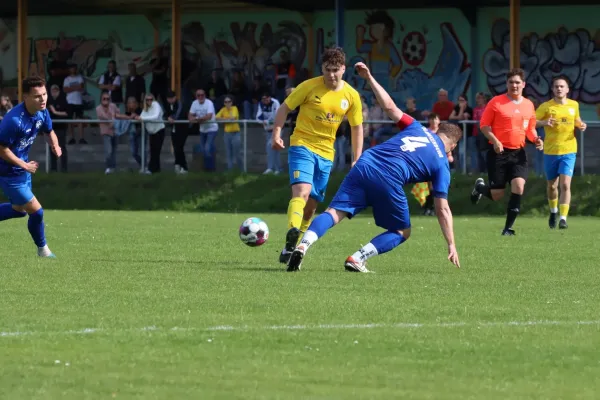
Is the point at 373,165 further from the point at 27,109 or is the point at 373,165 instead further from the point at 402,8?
the point at 402,8

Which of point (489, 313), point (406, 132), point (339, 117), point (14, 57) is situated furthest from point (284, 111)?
point (14, 57)

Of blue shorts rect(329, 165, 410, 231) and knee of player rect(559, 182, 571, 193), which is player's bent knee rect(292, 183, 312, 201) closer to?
blue shorts rect(329, 165, 410, 231)

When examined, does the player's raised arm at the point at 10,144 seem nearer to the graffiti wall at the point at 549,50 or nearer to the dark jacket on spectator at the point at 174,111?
the dark jacket on spectator at the point at 174,111

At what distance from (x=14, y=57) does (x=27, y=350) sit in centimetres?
3344

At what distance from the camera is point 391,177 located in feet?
41.8

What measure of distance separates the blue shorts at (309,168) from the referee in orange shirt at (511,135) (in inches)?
217

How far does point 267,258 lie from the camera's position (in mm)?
15047

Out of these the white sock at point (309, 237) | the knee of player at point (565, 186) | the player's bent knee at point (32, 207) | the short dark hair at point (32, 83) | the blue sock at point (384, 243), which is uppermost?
the short dark hair at point (32, 83)

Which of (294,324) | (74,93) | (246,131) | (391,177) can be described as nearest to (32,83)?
(391,177)

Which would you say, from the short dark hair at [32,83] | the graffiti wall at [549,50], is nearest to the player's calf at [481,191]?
the short dark hair at [32,83]

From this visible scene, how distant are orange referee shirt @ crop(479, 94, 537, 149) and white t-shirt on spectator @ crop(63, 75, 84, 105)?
13977mm

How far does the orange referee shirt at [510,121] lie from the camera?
1942 cm

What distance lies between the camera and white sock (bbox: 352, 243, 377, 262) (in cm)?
1300

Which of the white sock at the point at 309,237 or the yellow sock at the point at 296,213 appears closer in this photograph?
the white sock at the point at 309,237
